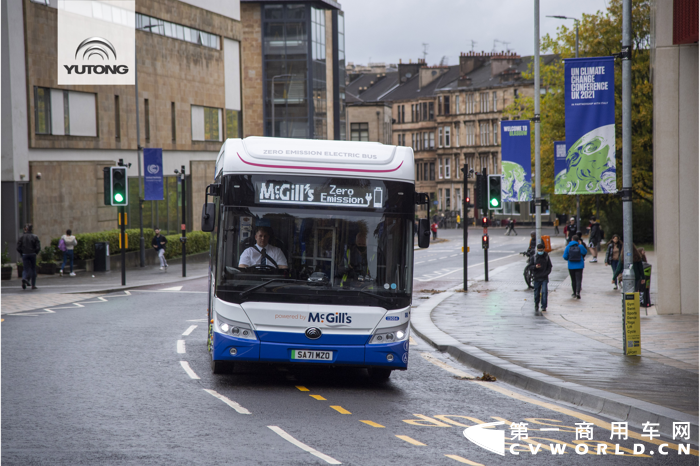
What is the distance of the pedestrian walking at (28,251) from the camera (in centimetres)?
2552

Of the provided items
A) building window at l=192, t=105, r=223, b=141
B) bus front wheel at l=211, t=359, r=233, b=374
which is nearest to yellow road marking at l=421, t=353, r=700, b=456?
bus front wheel at l=211, t=359, r=233, b=374

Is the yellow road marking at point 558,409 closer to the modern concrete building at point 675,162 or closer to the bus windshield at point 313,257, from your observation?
the bus windshield at point 313,257

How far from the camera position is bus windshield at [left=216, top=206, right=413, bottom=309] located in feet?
33.2

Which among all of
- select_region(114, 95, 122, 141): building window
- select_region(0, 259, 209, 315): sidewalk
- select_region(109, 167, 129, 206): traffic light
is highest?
select_region(114, 95, 122, 141): building window

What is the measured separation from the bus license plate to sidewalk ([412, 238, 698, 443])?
2595 millimetres

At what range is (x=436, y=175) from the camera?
355 feet

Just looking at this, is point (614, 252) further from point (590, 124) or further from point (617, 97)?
point (617, 97)

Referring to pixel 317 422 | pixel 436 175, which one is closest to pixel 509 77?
pixel 436 175

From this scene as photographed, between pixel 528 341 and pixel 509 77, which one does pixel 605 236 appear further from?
pixel 509 77

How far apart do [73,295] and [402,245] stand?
16.9m

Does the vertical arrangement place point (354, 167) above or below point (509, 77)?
below

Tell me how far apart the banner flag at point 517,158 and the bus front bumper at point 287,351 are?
17.0 meters

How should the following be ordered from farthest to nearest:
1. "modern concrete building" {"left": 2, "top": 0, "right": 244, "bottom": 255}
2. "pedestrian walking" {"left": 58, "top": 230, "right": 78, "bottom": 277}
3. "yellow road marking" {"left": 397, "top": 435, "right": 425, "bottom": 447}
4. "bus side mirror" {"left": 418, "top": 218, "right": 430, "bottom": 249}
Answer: "modern concrete building" {"left": 2, "top": 0, "right": 244, "bottom": 255}, "pedestrian walking" {"left": 58, "top": 230, "right": 78, "bottom": 277}, "bus side mirror" {"left": 418, "top": 218, "right": 430, "bottom": 249}, "yellow road marking" {"left": 397, "top": 435, "right": 425, "bottom": 447}

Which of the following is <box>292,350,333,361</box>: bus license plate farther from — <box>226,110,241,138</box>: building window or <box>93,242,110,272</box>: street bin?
<box>226,110,241,138</box>: building window
